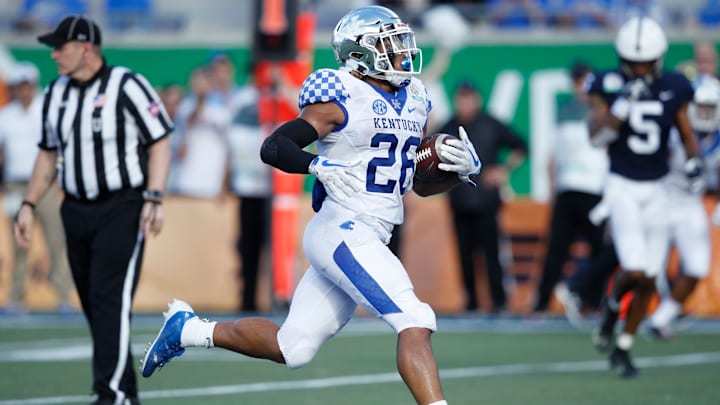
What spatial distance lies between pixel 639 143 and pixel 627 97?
0.30m

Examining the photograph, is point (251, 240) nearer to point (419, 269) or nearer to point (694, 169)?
point (419, 269)

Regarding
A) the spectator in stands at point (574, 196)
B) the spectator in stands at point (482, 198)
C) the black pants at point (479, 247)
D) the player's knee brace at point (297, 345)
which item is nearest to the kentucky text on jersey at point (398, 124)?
the player's knee brace at point (297, 345)

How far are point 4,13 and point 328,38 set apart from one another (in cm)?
437

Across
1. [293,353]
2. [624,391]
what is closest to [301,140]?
[293,353]

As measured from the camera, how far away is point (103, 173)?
6.82m

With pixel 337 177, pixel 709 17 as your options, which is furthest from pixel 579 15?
pixel 337 177

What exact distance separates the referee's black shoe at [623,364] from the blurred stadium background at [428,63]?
4508 millimetres

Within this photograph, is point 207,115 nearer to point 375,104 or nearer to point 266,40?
point 266,40

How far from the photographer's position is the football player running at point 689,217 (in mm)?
10016

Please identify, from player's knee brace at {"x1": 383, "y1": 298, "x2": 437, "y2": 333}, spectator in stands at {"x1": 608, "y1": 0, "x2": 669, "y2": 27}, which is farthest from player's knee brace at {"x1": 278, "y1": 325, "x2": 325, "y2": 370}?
spectator in stands at {"x1": 608, "y1": 0, "x2": 669, "y2": 27}

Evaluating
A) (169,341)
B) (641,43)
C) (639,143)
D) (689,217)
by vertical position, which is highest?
(641,43)

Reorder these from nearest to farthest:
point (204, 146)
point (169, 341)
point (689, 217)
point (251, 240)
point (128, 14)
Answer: point (169, 341)
point (689, 217)
point (251, 240)
point (204, 146)
point (128, 14)

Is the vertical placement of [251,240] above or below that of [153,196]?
below

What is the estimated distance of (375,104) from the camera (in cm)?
563
